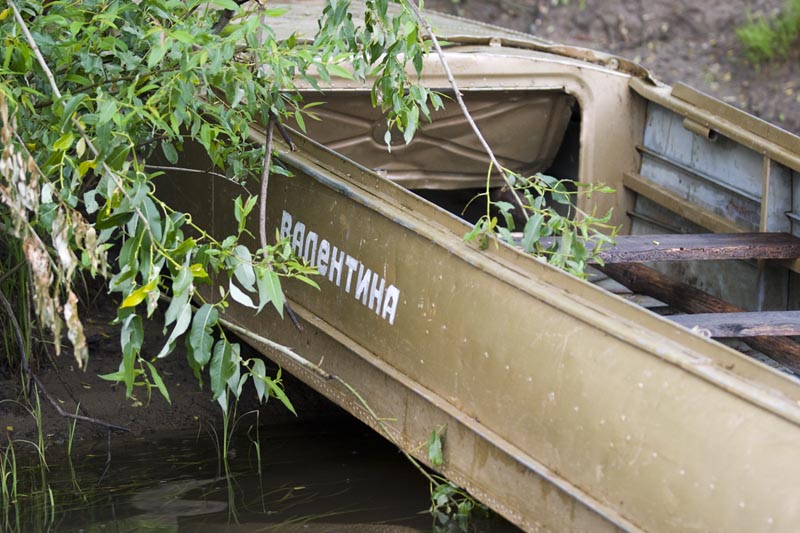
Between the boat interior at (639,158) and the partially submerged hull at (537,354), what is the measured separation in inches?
0.6

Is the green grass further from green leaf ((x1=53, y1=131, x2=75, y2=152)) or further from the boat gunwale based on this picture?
green leaf ((x1=53, y1=131, x2=75, y2=152))

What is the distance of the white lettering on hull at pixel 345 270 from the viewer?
11.6 feet

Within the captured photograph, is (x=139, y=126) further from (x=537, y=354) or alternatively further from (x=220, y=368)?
(x=537, y=354)

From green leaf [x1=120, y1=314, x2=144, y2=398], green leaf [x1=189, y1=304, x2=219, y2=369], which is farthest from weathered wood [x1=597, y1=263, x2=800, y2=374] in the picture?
green leaf [x1=120, y1=314, x2=144, y2=398]

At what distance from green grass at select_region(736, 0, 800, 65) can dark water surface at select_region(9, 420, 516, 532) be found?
18.1 feet

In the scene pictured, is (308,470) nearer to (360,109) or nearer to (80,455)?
(80,455)

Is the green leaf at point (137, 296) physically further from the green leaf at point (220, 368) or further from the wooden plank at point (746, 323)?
the wooden plank at point (746, 323)

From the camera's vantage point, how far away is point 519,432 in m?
3.09

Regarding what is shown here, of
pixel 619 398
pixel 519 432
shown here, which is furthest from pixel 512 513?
pixel 619 398

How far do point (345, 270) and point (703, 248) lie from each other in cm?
134

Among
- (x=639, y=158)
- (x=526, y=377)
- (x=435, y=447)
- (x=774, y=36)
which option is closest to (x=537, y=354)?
(x=526, y=377)

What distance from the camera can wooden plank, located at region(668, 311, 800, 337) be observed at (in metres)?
3.64

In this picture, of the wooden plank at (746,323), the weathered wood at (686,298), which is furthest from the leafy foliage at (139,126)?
the weathered wood at (686,298)

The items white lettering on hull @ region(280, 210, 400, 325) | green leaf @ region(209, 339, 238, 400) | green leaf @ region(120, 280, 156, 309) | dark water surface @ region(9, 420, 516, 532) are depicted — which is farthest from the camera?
dark water surface @ region(9, 420, 516, 532)
